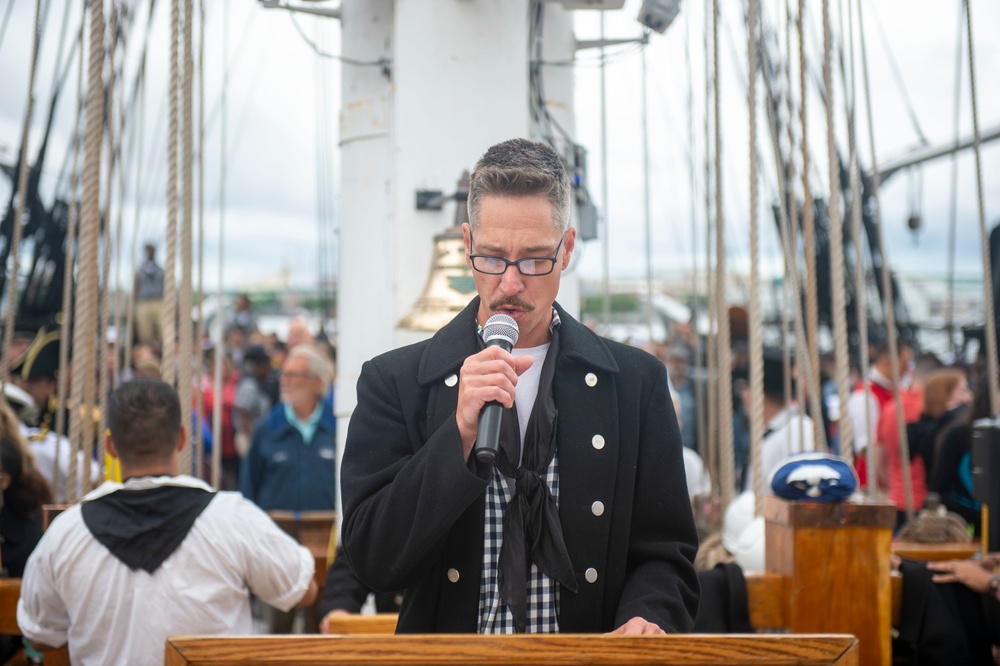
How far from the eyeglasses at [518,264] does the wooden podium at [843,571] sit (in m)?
1.58

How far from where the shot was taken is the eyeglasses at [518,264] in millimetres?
1787

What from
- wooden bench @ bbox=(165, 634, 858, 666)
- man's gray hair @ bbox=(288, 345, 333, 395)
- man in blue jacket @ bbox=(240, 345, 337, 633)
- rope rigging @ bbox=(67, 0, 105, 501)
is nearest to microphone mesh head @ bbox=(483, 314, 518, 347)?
wooden bench @ bbox=(165, 634, 858, 666)

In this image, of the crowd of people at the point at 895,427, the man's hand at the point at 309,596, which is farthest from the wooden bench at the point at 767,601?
the crowd of people at the point at 895,427

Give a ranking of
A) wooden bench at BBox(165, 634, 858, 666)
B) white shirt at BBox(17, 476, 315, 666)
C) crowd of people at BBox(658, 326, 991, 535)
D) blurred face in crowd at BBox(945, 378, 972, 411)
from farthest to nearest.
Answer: blurred face in crowd at BBox(945, 378, 972, 411) → crowd of people at BBox(658, 326, 991, 535) → white shirt at BBox(17, 476, 315, 666) → wooden bench at BBox(165, 634, 858, 666)

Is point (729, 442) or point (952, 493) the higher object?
point (729, 442)

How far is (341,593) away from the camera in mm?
3264

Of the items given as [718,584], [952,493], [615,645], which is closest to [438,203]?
[718,584]

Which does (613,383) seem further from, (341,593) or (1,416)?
(1,416)

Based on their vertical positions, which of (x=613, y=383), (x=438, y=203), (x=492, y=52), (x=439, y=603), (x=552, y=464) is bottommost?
(x=439, y=603)

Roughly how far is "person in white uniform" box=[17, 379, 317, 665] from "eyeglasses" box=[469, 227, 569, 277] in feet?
4.41

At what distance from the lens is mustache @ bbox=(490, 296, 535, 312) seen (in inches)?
71.0

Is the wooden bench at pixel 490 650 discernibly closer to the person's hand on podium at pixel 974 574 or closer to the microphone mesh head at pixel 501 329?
the microphone mesh head at pixel 501 329

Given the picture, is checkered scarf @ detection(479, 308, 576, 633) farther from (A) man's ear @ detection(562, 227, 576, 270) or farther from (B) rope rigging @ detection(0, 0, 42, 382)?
(B) rope rigging @ detection(0, 0, 42, 382)

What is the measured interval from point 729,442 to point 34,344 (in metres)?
4.66
